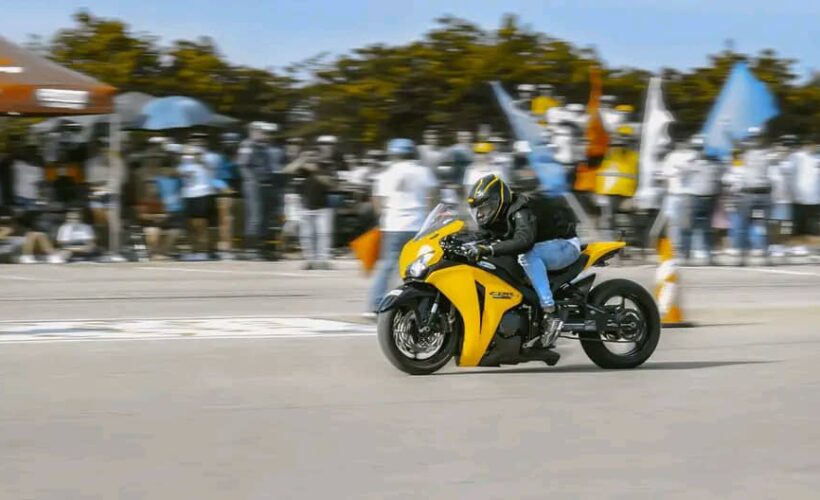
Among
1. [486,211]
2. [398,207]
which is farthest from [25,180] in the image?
[486,211]

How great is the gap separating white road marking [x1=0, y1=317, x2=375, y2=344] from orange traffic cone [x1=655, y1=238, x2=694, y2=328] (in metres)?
2.47

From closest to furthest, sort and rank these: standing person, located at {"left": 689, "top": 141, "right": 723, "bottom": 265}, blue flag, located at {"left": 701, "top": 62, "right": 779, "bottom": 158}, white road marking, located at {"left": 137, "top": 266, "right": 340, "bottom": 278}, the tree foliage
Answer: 1. white road marking, located at {"left": 137, "top": 266, "right": 340, "bottom": 278}
2. standing person, located at {"left": 689, "top": 141, "right": 723, "bottom": 265}
3. blue flag, located at {"left": 701, "top": 62, "right": 779, "bottom": 158}
4. the tree foliage

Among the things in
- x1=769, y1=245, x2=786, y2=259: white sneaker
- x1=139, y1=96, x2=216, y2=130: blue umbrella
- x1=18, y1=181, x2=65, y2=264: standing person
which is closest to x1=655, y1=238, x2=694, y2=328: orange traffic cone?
x1=769, y1=245, x2=786, y2=259: white sneaker

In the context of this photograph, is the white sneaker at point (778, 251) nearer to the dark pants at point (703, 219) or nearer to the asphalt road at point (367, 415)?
the dark pants at point (703, 219)

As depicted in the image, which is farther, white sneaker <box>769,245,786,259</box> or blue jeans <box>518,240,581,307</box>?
white sneaker <box>769,245,786,259</box>

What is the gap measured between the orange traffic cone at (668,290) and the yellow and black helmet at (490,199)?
3728mm

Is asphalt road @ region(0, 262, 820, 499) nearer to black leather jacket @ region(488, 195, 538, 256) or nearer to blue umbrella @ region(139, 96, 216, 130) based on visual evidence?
black leather jacket @ region(488, 195, 538, 256)

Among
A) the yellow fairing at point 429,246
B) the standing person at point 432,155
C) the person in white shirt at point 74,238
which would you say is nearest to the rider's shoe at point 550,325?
the yellow fairing at point 429,246

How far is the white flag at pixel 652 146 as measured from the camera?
23266mm

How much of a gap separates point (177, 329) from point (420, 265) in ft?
13.1

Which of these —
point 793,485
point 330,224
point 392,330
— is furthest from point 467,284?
point 330,224

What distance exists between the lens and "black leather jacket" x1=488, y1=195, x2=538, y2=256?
1035cm

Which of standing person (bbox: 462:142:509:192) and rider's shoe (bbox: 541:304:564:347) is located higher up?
standing person (bbox: 462:142:509:192)

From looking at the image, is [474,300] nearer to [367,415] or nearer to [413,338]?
[413,338]
